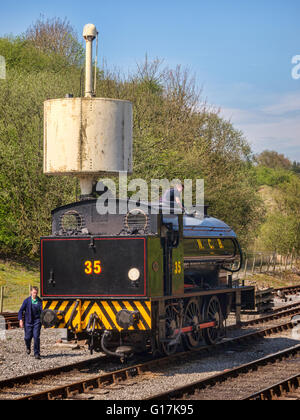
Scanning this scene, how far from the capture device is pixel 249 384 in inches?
432

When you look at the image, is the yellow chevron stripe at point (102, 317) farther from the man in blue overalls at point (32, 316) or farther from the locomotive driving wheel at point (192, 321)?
the locomotive driving wheel at point (192, 321)

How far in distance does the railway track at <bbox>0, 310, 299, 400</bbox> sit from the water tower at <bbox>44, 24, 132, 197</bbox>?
429 centimetres

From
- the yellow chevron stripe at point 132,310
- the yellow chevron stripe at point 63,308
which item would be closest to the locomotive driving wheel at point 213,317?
the yellow chevron stripe at point 132,310

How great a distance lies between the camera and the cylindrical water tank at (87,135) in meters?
14.9

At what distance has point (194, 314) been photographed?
46.1ft

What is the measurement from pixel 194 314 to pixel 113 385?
11.7 ft

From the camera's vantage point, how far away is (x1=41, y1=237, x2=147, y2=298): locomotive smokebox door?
1170 cm

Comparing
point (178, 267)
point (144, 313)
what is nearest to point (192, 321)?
point (178, 267)

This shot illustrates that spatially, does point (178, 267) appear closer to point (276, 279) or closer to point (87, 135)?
point (87, 135)

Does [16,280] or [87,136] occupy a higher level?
[87,136]

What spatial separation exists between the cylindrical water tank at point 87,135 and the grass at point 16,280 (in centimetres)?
812

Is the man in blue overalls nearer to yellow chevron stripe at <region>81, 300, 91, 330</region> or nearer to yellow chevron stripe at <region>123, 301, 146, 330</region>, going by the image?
yellow chevron stripe at <region>81, 300, 91, 330</region>

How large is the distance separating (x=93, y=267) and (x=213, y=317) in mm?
4195
